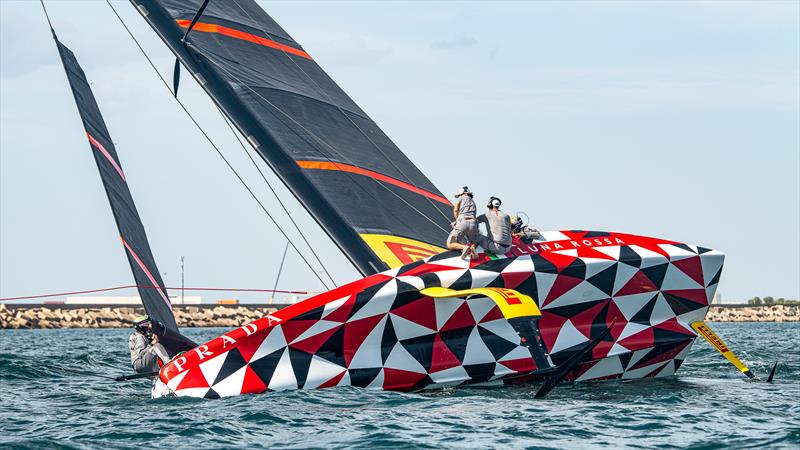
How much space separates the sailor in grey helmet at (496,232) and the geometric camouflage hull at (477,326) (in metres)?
0.15

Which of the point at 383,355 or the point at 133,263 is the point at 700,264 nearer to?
the point at 383,355

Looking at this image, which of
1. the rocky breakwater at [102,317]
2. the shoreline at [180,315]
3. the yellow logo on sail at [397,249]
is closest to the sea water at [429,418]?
the yellow logo on sail at [397,249]

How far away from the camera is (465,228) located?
38.3 ft

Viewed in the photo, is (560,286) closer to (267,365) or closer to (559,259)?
(559,259)

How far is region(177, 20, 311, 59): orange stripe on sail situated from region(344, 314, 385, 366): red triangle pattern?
5880mm

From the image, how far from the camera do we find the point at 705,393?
38.4ft

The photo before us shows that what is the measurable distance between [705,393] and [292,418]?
15.8ft

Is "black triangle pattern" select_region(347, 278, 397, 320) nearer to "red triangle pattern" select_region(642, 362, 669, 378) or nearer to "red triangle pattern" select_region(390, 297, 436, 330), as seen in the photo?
"red triangle pattern" select_region(390, 297, 436, 330)

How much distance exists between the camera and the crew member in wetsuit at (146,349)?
13.3m

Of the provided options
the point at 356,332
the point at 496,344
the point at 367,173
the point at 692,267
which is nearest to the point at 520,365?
the point at 496,344

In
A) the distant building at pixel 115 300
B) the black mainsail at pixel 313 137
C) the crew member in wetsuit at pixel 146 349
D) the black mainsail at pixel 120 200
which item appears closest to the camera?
the black mainsail at pixel 313 137

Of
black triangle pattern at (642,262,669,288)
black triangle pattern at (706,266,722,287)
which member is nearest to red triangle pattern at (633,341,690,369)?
black triangle pattern at (706,266,722,287)

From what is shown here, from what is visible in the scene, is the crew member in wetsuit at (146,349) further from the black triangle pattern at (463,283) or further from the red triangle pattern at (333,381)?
the black triangle pattern at (463,283)

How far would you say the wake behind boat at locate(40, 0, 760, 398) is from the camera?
1104 centimetres
